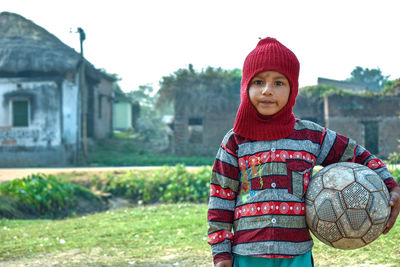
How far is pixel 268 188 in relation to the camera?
1.93 m

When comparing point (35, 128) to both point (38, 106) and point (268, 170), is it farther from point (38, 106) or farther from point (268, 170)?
point (268, 170)

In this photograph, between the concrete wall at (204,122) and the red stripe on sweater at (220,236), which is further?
the concrete wall at (204,122)

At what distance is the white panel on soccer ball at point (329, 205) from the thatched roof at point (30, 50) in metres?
17.3

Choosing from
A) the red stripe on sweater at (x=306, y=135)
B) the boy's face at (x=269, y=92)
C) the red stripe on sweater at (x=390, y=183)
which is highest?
the boy's face at (x=269, y=92)

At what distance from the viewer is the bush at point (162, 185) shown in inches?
346

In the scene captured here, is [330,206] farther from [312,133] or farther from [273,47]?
[273,47]

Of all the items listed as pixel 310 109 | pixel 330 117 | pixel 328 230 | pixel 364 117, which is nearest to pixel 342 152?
pixel 328 230

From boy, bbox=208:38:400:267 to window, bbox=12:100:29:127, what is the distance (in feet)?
56.8

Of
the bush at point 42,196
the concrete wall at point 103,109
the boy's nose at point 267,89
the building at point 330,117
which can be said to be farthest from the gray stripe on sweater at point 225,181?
the concrete wall at point 103,109

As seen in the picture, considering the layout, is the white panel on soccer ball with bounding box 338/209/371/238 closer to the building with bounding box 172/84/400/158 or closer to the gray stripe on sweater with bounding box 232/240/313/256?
the gray stripe on sweater with bounding box 232/240/313/256

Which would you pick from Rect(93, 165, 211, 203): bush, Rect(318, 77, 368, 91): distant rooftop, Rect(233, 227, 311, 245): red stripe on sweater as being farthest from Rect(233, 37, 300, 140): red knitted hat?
Rect(318, 77, 368, 91): distant rooftop

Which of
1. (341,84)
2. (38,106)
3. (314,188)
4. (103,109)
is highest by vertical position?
(341,84)

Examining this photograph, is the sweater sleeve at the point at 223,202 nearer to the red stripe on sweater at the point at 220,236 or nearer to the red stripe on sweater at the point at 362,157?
the red stripe on sweater at the point at 220,236

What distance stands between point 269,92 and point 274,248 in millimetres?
732
